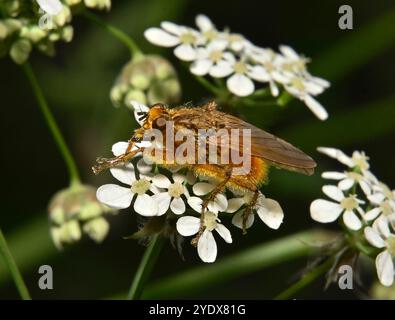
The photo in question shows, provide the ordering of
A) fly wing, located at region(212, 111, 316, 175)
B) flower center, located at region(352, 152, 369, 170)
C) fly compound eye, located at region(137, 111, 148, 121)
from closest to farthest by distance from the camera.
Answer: fly wing, located at region(212, 111, 316, 175) → fly compound eye, located at region(137, 111, 148, 121) → flower center, located at region(352, 152, 369, 170)

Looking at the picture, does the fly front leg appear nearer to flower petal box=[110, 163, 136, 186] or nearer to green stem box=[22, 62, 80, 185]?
flower petal box=[110, 163, 136, 186]

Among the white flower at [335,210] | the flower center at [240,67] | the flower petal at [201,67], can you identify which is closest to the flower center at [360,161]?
the white flower at [335,210]

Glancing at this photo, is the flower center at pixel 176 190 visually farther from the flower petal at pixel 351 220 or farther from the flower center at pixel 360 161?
the flower center at pixel 360 161

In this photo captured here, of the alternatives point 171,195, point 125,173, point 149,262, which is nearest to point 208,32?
point 125,173

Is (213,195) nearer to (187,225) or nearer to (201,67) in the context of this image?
(187,225)

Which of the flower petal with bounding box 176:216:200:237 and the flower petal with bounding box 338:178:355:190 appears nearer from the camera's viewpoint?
the flower petal with bounding box 176:216:200:237

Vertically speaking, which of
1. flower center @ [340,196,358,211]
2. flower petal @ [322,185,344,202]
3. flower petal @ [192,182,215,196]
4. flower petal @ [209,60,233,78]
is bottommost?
flower center @ [340,196,358,211]

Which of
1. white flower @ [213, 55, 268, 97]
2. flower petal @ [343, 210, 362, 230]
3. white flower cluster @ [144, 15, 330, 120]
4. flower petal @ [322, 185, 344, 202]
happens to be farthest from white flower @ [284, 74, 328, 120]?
flower petal @ [343, 210, 362, 230]

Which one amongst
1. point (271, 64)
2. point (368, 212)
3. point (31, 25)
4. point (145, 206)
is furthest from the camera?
point (271, 64)
